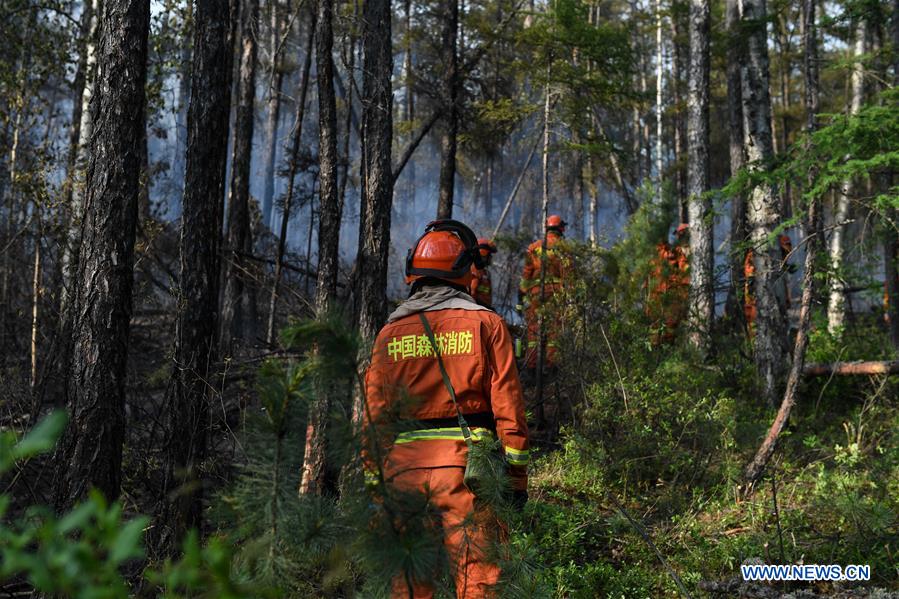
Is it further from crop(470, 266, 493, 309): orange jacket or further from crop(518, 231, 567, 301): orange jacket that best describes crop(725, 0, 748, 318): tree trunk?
crop(470, 266, 493, 309): orange jacket

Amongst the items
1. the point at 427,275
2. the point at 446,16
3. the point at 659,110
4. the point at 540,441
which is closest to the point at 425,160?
the point at 659,110

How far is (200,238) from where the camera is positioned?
6.54 meters

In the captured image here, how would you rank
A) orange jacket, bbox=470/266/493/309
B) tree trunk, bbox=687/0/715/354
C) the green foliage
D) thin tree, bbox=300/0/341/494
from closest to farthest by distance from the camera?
the green foliage, thin tree, bbox=300/0/341/494, orange jacket, bbox=470/266/493/309, tree trunk, bbox=687/0/715/354

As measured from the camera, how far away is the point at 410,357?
12.3 feet

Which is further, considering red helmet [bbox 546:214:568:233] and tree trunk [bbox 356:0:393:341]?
red helmet [bbox 546:214:568:233]

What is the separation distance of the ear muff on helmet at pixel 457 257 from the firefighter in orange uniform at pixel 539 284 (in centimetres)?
513

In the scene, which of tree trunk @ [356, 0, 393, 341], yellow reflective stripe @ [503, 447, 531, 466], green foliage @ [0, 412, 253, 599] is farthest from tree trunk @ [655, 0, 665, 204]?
green foliage @ [0, 412, 253, 599]

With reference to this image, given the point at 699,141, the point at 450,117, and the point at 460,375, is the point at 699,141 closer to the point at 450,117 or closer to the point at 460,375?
the point at 450,117

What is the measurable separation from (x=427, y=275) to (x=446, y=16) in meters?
9.16

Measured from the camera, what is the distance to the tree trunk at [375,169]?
7289mm

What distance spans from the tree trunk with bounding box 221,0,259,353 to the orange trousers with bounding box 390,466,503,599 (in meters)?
7.36

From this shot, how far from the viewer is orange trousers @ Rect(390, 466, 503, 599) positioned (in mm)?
1926

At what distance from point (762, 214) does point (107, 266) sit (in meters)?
7.45

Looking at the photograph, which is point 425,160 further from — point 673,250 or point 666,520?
point 666,520
